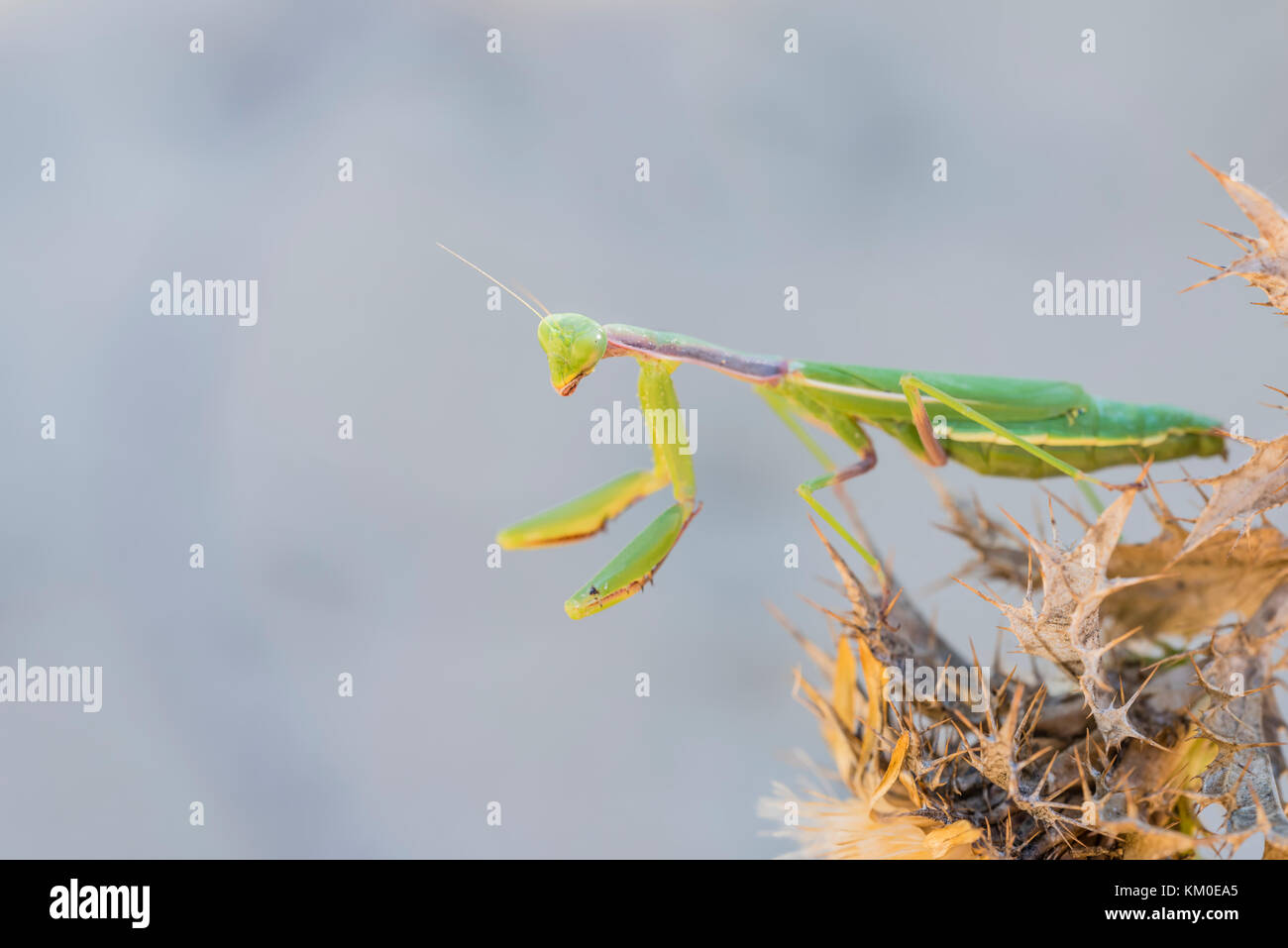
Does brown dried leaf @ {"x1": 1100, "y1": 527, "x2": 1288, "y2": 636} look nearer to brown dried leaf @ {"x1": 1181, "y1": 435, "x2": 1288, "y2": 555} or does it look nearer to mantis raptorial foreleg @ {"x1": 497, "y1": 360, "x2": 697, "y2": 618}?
brown dried leaf @ {"x1": 1181, "y1": 435, "x2": 1288, "y2": 555}

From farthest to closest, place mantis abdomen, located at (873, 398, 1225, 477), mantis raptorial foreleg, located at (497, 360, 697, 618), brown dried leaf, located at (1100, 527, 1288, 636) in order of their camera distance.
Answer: mantis abdomen, located at (873, 398, 1225, 477) → mantis raptorial foreleg, located at (497, 360, 697, 618) → brown dried leaf, located at (1100, 527, 1288, 636)

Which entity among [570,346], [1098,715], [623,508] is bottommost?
[1098,715]

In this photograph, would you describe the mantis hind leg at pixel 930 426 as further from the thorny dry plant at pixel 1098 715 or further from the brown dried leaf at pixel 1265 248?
the brown dried leaf at pixel 1265 248

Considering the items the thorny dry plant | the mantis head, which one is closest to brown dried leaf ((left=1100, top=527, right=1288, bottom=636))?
the thorny dry plant

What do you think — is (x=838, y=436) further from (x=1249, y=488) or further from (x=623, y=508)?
(x=1249, y=488)

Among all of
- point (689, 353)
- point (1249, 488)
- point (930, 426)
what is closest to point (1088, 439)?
point (930, 426)

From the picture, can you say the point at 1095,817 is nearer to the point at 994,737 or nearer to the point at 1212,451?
the point at 994,737
